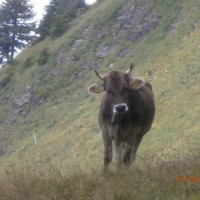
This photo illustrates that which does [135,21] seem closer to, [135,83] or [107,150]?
[135,83]

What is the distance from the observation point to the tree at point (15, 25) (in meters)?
66.1

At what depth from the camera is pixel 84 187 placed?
282 inches

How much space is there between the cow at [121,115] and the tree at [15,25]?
5614cm

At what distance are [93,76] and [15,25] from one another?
2430 centimetres

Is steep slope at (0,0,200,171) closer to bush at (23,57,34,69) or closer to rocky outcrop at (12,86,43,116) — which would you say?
bush at (23,57,34,69)

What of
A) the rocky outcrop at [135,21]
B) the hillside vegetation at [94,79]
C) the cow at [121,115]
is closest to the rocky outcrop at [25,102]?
the hillside vegetation at [94,79]

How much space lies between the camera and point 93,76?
151 ft

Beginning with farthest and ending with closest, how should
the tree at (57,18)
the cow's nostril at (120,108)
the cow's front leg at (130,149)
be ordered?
1. the tree at (57,18)
2. the cow's front leg at (130,149)
3. the cow's nostril at (120,108)

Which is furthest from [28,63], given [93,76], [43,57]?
[93,76]

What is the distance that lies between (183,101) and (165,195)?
2497cm

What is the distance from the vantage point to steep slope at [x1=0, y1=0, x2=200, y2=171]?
3206cm

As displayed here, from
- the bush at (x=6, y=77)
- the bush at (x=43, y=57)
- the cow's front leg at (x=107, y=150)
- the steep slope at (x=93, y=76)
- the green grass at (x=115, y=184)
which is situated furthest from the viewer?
the bush at (x=6, y=77)

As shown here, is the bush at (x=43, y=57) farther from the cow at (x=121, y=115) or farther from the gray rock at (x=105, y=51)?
the cow at (x=121, y=115)

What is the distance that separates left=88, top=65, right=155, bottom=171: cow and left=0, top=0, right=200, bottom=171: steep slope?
14.8 m
